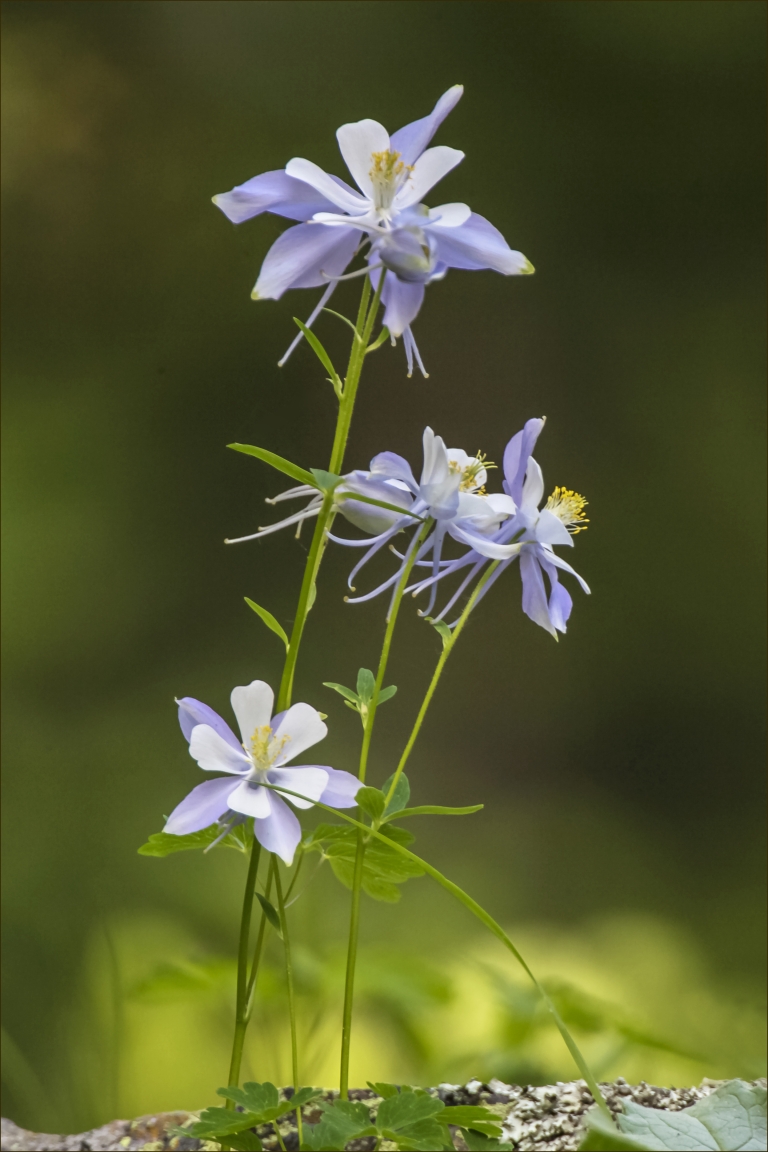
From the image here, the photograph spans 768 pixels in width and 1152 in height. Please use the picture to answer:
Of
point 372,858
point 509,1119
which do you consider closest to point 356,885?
point 372,858

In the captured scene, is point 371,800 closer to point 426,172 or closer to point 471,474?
point 471,474

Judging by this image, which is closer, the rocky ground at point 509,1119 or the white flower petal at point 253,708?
the white flower petal at point 253,708

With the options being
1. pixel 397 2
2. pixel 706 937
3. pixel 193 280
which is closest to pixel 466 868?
pixel 706 937

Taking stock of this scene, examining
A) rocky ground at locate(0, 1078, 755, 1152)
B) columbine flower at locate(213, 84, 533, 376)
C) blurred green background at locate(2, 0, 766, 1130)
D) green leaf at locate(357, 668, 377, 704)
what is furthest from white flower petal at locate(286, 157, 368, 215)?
rocky ground at locate(0, 1078, 755, 1152)

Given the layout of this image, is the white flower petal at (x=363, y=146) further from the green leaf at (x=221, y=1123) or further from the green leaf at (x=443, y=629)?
the green leaf at (x=221, y=1123)

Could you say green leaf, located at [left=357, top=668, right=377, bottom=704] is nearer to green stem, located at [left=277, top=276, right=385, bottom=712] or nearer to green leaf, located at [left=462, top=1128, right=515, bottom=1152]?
green stem, located at [left=277, top=276, right=385, bottom=712]

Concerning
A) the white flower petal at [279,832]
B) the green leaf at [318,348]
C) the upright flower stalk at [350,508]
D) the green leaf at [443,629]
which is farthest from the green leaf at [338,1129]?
the green leaf at [318,348]

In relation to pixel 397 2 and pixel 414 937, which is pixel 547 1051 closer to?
pixel 414 937
